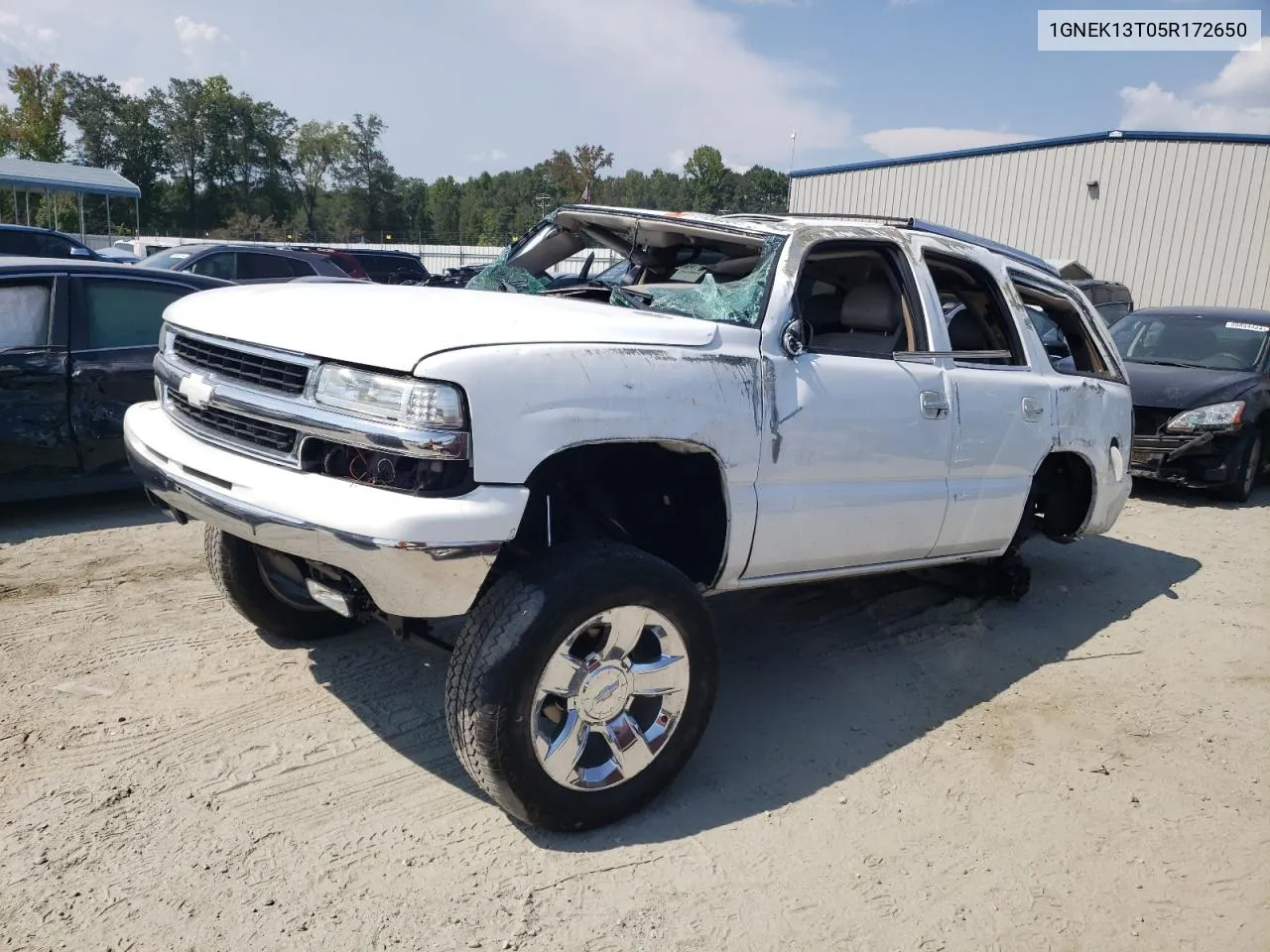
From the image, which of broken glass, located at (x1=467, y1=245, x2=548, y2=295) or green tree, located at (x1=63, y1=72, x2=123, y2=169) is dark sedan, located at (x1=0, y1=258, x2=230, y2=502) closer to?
broken glass, located at (x1=467, y1=245, x2=548, y2=295)

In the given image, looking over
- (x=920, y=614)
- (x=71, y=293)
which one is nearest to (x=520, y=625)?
(x=920, y=614)

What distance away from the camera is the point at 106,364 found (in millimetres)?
5902

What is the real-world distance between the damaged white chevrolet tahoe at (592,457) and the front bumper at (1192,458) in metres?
4.42

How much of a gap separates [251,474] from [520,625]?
91 cm

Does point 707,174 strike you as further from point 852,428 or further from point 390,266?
point 852,428

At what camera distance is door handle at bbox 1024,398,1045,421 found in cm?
440

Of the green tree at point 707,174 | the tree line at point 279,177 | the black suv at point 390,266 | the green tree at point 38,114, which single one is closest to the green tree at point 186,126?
the tree line at point 279,177

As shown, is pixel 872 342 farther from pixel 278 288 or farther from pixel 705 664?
pixel 278 288

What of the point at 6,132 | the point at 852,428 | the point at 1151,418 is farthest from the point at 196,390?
the point at 6,132

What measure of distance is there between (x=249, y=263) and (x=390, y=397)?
12.8m

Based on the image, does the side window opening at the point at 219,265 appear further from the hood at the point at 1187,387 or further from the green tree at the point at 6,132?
the green tree at the point at 6,132

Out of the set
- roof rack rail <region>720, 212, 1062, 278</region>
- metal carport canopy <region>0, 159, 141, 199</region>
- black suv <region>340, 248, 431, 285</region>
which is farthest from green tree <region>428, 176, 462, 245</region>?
roof rack rail <region>720, 212, 1062, 278</region>

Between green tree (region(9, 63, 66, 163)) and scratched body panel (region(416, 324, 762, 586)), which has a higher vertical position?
green tree (region(9, 63, 66, 163))

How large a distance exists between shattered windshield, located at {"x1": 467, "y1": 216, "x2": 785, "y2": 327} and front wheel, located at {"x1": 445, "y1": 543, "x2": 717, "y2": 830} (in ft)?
3.42
